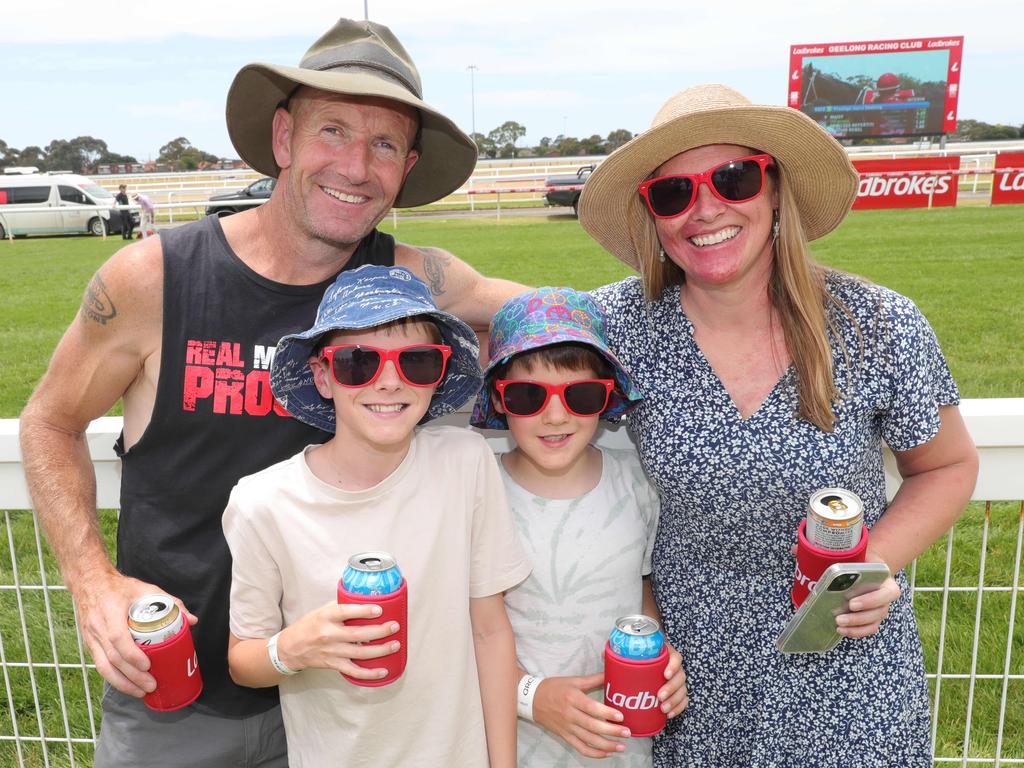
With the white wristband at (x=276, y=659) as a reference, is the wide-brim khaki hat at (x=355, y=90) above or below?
above

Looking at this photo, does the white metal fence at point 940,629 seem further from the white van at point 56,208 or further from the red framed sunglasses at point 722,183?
the white van at point 56,208

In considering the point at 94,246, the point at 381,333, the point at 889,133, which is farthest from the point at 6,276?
the point at 889,133

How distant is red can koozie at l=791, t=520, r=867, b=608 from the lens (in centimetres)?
175

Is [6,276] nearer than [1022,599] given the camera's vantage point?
No

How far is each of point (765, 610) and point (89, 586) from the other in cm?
195

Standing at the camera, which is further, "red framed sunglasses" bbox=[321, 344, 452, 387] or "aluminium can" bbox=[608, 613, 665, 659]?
"red framed sunglasses" bbox=[321, 344, 452, 387]

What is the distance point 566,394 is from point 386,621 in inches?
32.3

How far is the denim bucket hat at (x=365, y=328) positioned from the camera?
2102 mm

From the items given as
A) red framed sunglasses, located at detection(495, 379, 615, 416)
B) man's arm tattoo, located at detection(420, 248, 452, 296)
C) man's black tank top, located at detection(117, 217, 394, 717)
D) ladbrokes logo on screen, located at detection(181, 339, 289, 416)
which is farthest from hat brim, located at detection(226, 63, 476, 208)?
red framed sunglasses, located at detection(495, 379, 615, 416)

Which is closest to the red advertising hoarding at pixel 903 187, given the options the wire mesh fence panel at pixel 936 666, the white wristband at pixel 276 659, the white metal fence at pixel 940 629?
the white metal fence at pixel 940 629

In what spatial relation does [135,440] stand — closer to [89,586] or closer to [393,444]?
[89,586]

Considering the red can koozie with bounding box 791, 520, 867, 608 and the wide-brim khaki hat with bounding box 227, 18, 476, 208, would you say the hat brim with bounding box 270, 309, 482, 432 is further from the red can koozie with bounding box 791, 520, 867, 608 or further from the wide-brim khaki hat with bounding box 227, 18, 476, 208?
the red can koozie with bounding box 791, 520, 867, 608

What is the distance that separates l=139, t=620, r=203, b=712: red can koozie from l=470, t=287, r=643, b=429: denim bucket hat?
3.45ft

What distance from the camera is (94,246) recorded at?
2325 cm
